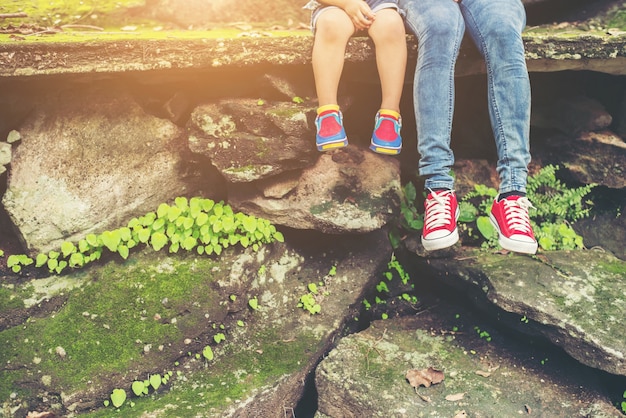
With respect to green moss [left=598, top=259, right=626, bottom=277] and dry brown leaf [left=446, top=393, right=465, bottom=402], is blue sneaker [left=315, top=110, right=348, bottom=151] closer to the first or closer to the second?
dry brown leaf [left=446, top=393, right=465, bottom=402]

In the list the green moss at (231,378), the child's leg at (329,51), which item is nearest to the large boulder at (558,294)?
the green moss at (231,378)

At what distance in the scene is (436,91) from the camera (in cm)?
328

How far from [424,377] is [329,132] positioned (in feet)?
5.93

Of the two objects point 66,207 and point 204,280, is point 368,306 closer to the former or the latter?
point 204,280

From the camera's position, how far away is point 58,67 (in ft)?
10.8

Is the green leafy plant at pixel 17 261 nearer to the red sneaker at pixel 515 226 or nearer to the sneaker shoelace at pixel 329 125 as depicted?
the sneaker shoelace at pixel 329 125

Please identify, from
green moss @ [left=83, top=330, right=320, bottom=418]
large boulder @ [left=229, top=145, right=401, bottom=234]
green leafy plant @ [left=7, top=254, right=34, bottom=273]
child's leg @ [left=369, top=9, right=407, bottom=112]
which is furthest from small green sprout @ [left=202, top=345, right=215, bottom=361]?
child's leg @ [left=369, top=9, right=407, bottom=112]

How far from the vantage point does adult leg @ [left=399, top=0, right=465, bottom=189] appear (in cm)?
325

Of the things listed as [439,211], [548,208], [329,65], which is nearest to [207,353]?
[439,211]

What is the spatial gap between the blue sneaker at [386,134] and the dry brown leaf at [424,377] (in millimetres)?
1536

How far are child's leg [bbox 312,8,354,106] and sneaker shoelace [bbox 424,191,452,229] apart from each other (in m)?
0.98

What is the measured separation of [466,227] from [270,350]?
6.37 ft

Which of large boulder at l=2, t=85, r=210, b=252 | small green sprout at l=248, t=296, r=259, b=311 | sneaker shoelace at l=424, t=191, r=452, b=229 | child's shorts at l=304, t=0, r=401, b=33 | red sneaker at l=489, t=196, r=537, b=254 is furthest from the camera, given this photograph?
small green sprout at l=248, t=296, r=259, b=311

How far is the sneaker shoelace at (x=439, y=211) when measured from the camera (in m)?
3.23
